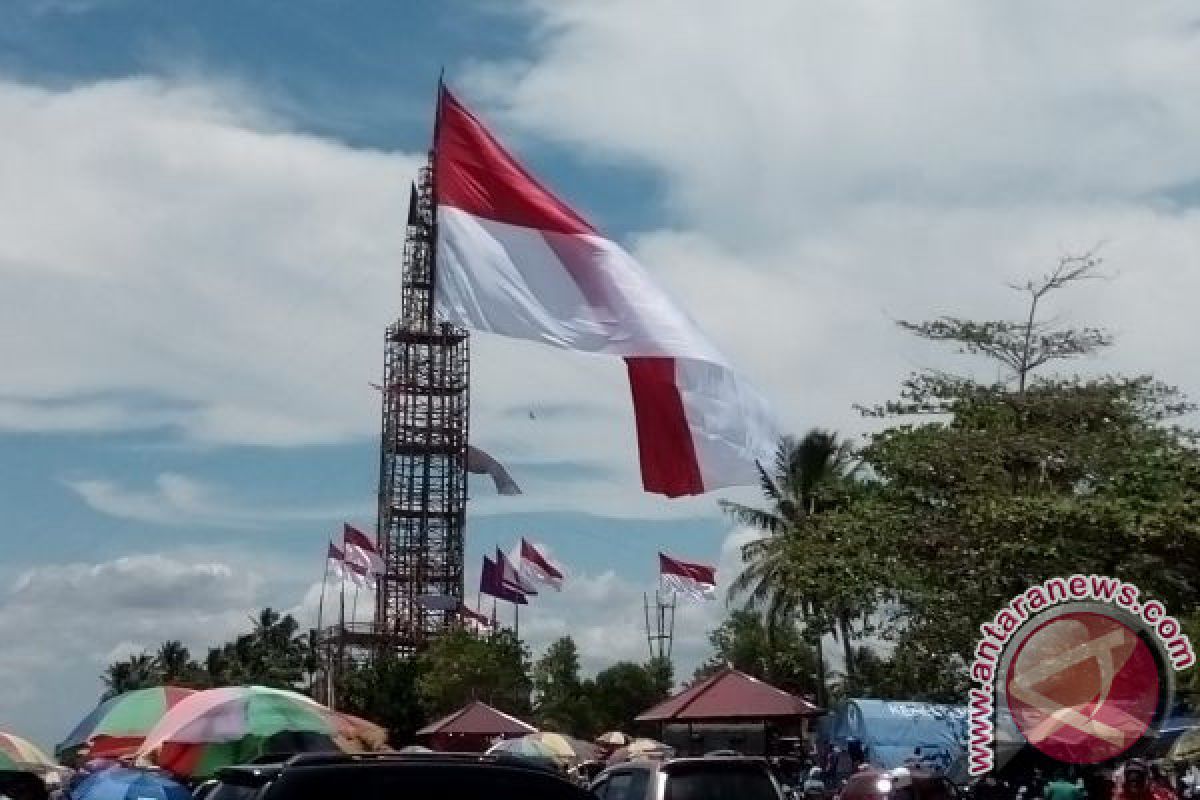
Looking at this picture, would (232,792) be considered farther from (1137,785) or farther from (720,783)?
(1137,785)

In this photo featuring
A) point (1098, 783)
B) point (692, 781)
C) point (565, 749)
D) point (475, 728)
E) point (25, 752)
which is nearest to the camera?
point (692, 781)

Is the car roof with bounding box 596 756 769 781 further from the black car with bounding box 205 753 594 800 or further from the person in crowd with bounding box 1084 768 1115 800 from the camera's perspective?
the person in crowd with bounding box 1084 768 1115 800

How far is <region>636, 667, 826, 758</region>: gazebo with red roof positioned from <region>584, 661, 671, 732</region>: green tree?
147ft

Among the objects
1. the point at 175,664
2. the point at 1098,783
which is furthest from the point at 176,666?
the point at 1098,783

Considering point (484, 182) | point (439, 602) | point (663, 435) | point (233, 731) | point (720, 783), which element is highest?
point (439, 602)

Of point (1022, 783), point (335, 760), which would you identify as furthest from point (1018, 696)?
point (335, 760)

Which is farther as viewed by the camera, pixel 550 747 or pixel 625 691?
pixel 625 691

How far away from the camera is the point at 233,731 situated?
56.9 feet

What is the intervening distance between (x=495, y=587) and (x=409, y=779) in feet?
191

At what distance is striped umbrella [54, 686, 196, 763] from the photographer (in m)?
19.9

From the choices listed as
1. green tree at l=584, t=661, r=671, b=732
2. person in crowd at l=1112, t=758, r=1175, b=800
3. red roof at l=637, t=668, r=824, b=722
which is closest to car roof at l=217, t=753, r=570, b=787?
person in crowd at l=1112, t=758, r=1175, b=800

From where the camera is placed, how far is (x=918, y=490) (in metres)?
31.0

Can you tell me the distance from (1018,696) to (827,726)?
8151 millimetres

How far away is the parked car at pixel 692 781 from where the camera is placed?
1517 centimetres
